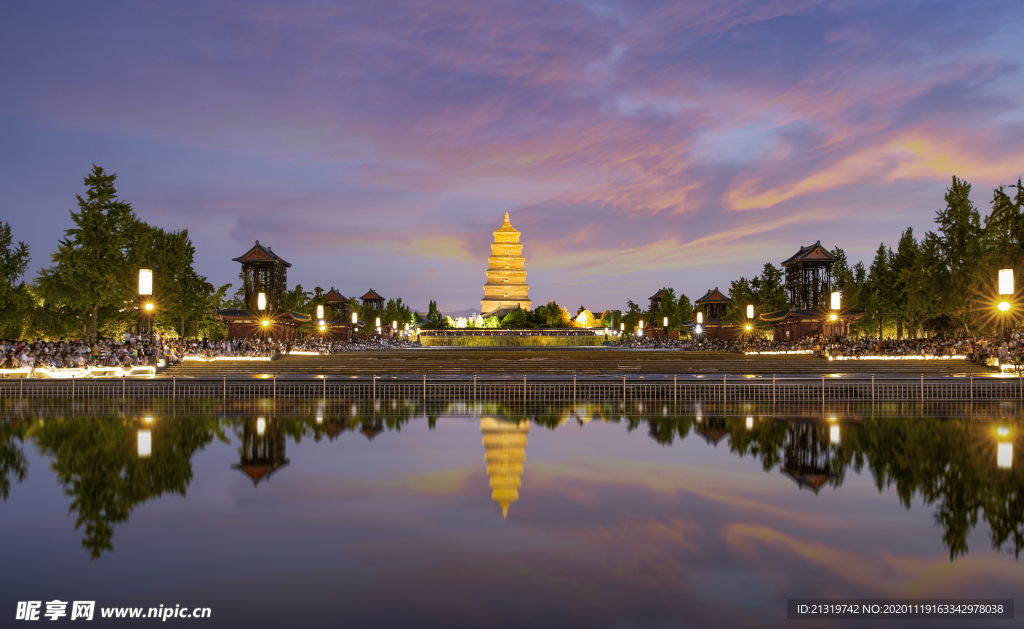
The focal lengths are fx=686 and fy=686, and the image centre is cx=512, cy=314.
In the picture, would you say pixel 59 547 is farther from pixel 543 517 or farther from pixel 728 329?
pixel 728 329

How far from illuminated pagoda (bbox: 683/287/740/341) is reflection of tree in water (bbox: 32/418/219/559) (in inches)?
1953

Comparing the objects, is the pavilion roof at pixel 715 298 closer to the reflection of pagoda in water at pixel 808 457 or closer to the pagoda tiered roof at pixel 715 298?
the pagoda tiered roof at pixel 715 298

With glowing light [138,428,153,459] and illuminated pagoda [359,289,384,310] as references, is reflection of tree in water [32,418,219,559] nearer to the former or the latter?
glowing light [138,428,153,459]

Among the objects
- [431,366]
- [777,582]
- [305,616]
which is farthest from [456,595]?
[431,366]

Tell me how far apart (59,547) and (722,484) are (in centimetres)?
916

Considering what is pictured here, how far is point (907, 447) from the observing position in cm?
1401

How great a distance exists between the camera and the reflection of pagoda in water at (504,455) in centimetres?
1052

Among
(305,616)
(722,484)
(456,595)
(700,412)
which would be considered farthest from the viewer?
(700,412)

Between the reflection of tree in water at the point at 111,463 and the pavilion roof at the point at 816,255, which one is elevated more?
the pavilion roof at the point at 816,255

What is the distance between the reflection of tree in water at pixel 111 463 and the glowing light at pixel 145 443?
0.07 m

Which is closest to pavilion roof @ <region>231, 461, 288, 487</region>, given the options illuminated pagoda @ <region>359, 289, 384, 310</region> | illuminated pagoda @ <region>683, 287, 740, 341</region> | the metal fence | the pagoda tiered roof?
the metal fence

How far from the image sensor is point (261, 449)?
46.1ft

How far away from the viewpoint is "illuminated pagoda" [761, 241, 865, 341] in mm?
42625

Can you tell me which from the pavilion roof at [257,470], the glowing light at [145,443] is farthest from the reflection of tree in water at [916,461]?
the glowing light at [145,443]
